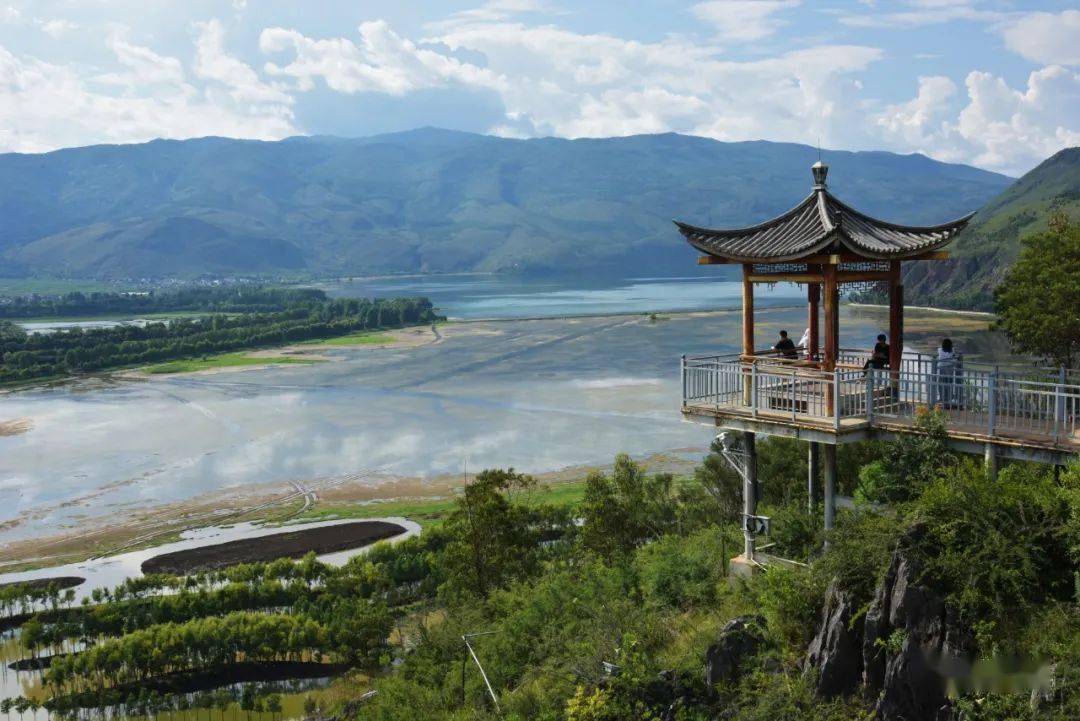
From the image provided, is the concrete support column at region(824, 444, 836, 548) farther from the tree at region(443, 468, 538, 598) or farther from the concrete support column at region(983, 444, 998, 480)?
the tree at region(443, 468, 538, 598)

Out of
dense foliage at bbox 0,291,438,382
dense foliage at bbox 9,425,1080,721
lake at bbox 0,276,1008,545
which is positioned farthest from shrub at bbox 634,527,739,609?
dense foliage at bbox 0,291,438,382

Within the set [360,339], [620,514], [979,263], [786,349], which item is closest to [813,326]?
[786,349]

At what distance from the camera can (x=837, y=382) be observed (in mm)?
14188

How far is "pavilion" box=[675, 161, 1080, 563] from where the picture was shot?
1370 centimetres

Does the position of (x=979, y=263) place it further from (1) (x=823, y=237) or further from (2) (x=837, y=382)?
(2) (x=837, y=382)

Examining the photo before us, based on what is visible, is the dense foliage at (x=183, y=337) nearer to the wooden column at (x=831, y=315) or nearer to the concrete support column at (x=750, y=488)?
the concrete support column at (x=750, y=488)

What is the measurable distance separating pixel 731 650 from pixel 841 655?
188 cm

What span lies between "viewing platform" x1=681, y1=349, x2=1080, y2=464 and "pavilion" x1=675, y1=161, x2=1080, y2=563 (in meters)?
0.02

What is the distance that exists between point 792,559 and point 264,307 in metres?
189

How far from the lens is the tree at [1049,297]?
75.4 ft

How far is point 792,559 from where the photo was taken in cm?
1605

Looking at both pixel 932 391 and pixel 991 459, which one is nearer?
pixel 991 459

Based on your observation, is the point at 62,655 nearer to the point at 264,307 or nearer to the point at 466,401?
the point at 466,401

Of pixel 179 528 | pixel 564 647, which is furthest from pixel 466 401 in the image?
pixel 564 647
